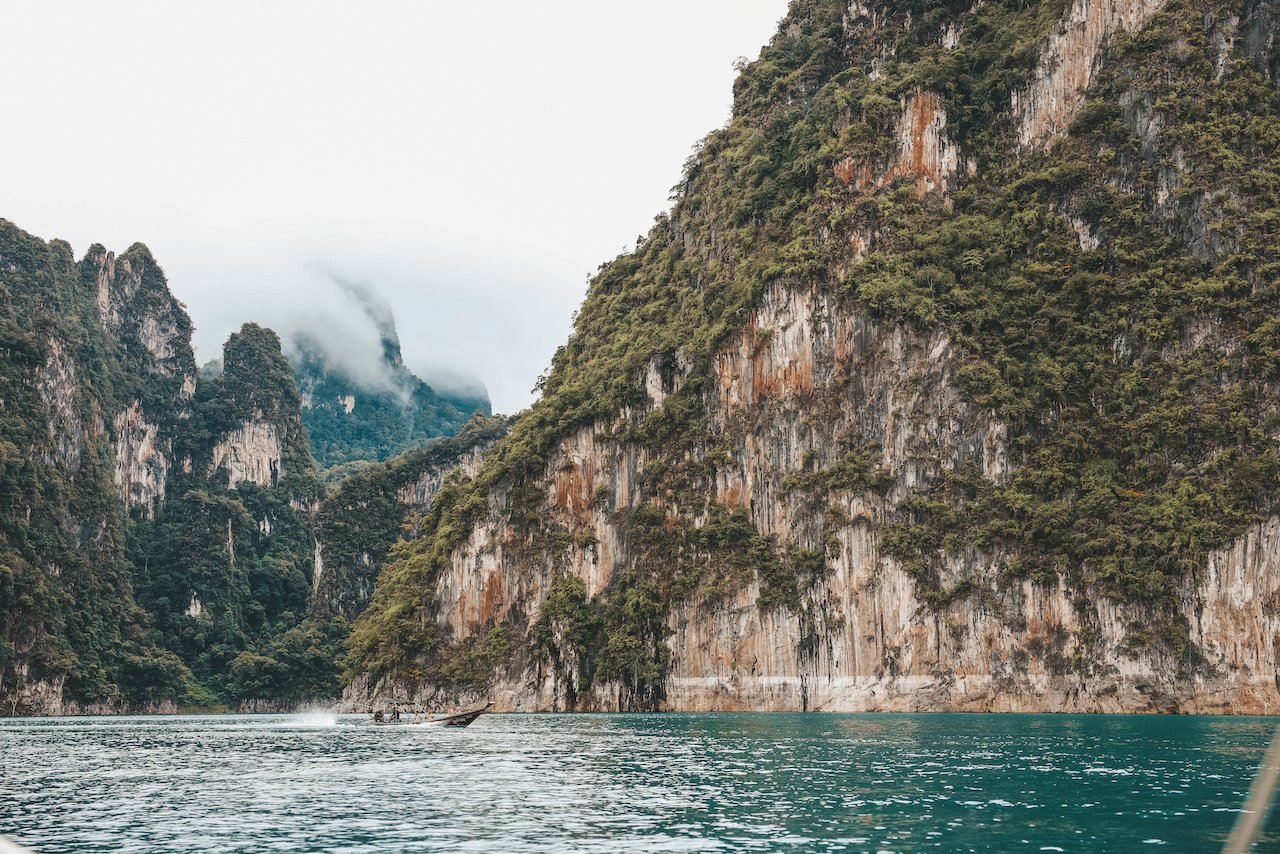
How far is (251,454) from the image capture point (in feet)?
643

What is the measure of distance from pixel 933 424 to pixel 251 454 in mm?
142270

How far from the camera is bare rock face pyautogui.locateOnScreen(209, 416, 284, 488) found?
193 m

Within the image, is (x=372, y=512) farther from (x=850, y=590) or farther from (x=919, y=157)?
(x=850, y=590)

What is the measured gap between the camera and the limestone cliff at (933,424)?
72.1 metres

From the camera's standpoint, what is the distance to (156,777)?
3762 centimetres

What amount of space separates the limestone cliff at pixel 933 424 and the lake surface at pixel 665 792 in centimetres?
1950

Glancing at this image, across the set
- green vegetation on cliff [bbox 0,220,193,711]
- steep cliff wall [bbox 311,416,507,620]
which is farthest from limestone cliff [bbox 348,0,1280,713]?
steep cliff wall [bbox 311,416,507,620]

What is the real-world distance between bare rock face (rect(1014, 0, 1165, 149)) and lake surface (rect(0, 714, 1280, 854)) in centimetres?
5244

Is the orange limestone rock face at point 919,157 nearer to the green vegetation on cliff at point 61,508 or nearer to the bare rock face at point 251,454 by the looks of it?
the green vegetation on cliff at point 61,508

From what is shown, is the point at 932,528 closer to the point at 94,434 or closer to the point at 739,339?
Answer: the point at 739,339

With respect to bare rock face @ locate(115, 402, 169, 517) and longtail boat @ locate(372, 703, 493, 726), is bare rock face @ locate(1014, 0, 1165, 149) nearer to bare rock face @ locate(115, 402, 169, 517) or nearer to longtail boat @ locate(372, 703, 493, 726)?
longtail boat @ locate(372, 703, 493, 726)

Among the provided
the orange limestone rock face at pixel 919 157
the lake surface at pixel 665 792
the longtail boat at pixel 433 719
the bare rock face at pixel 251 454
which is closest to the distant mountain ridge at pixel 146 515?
the bare rock face at pixel 251 454

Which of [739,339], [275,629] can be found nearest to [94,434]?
[275,629]

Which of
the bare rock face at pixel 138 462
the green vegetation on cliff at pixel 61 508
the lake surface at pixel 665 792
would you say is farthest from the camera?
the bare rock face at pixel 138 462
